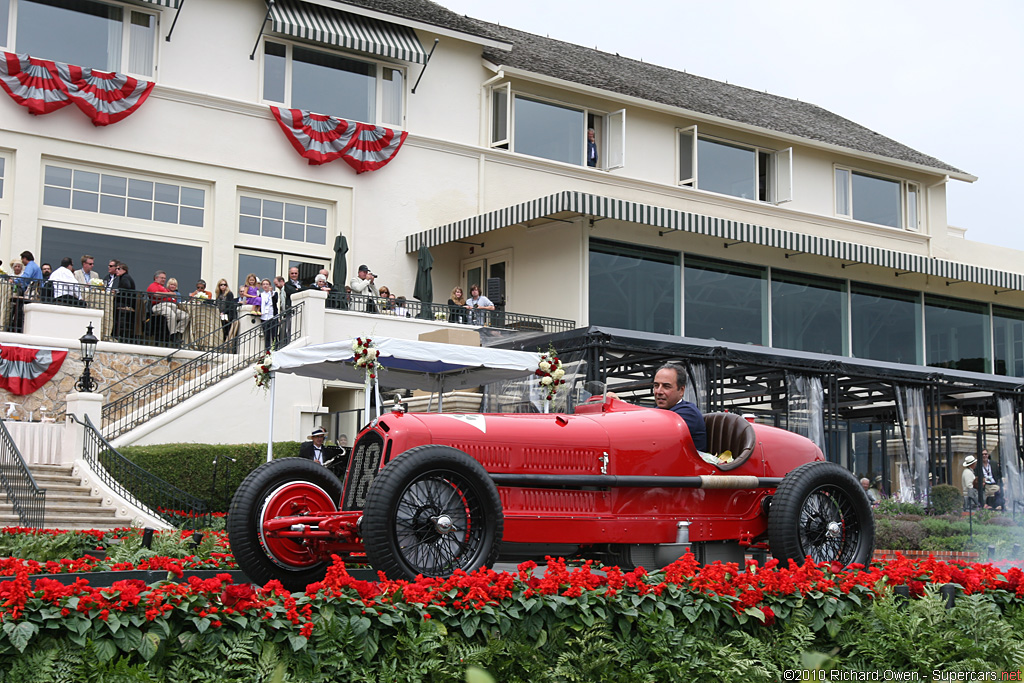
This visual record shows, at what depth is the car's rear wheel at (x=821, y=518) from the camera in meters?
8.30

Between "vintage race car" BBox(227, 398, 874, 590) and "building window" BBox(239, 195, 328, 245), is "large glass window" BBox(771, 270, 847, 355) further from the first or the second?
"vintage race car" BBox(227, 398, 874, 590)

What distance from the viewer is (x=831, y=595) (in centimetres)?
714

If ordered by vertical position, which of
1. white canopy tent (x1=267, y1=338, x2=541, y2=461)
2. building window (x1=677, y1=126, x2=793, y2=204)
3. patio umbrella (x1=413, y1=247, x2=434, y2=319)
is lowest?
white canopy tent (x1=267, y1=338, x2=541, y2=461)

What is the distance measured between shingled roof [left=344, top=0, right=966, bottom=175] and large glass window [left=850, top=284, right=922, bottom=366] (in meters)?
5.02

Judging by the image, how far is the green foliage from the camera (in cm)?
2073

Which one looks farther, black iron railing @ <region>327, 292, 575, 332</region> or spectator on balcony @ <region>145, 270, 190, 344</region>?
black iron railing @ <region>327, 292, 575, 332</region>

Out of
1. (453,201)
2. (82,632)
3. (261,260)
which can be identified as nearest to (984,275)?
(453,201)

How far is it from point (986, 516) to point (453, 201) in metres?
14.4

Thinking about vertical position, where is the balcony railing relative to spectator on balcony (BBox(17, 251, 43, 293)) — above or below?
below

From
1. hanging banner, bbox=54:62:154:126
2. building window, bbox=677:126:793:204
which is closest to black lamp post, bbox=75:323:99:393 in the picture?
hanging banner, bbox=54:62:154:126

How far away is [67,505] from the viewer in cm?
1642

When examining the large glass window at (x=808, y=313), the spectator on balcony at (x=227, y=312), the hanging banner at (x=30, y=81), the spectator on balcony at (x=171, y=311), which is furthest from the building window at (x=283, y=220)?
the large glass window at (x=808, y=313)

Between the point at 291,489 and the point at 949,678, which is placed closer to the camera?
the point at 949,678

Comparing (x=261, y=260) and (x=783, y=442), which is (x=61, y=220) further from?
(x=783, y=442)
